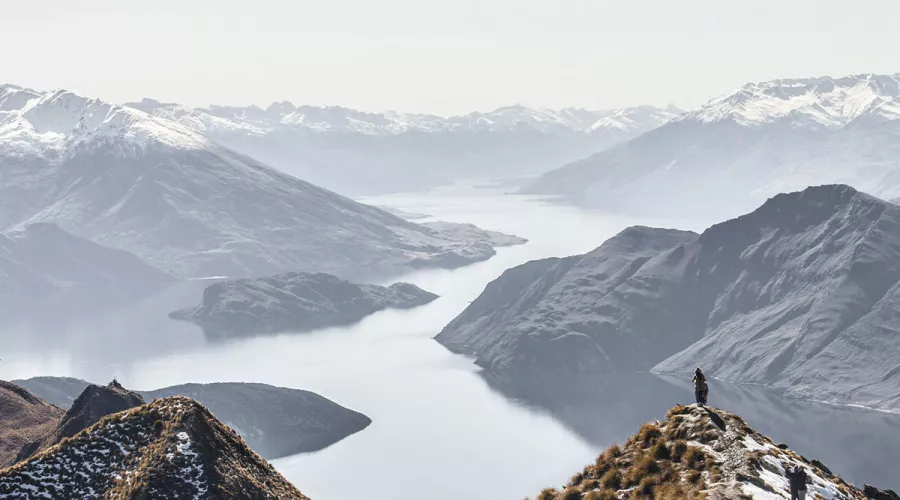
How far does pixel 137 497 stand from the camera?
42.4 metres

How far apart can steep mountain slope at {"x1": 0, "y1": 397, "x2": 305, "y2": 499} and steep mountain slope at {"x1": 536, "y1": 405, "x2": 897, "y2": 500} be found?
38.4 ft

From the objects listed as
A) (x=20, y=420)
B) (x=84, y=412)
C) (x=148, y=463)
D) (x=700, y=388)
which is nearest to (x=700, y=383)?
(x=700, y=388)

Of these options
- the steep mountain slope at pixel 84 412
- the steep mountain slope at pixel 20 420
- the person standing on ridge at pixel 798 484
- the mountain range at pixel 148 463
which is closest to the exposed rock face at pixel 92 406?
the steep mountain slope at pixel 84 412

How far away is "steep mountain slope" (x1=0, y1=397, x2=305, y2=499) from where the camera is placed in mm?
43281

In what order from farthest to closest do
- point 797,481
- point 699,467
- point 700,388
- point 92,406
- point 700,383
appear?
point 92,406 → point 700,383 → point 700,388 → point 699,467 → point 797,481

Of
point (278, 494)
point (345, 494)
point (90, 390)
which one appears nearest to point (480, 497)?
point (345, 494)

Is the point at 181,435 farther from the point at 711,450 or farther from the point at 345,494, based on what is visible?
the point at 345,494

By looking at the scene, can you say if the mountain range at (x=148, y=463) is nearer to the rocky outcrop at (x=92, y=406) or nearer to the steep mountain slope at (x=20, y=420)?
the steep mountain slope at (x=20, y=420)

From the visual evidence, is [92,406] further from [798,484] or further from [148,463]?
[798,484]

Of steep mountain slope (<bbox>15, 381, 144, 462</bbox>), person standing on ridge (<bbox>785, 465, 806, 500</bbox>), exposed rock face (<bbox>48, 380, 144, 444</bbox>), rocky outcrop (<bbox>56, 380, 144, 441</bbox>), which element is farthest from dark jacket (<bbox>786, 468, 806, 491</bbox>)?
rocky outcrop (<bbox>56, 380, 144, 441</bbox>)

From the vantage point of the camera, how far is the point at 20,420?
111 meters

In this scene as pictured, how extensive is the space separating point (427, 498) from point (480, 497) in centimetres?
811

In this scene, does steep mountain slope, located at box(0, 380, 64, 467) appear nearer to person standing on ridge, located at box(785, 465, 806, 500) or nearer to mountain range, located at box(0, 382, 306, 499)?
mountain range, located at box(0, 382, 306, 499)

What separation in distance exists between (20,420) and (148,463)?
7322 centimetres
